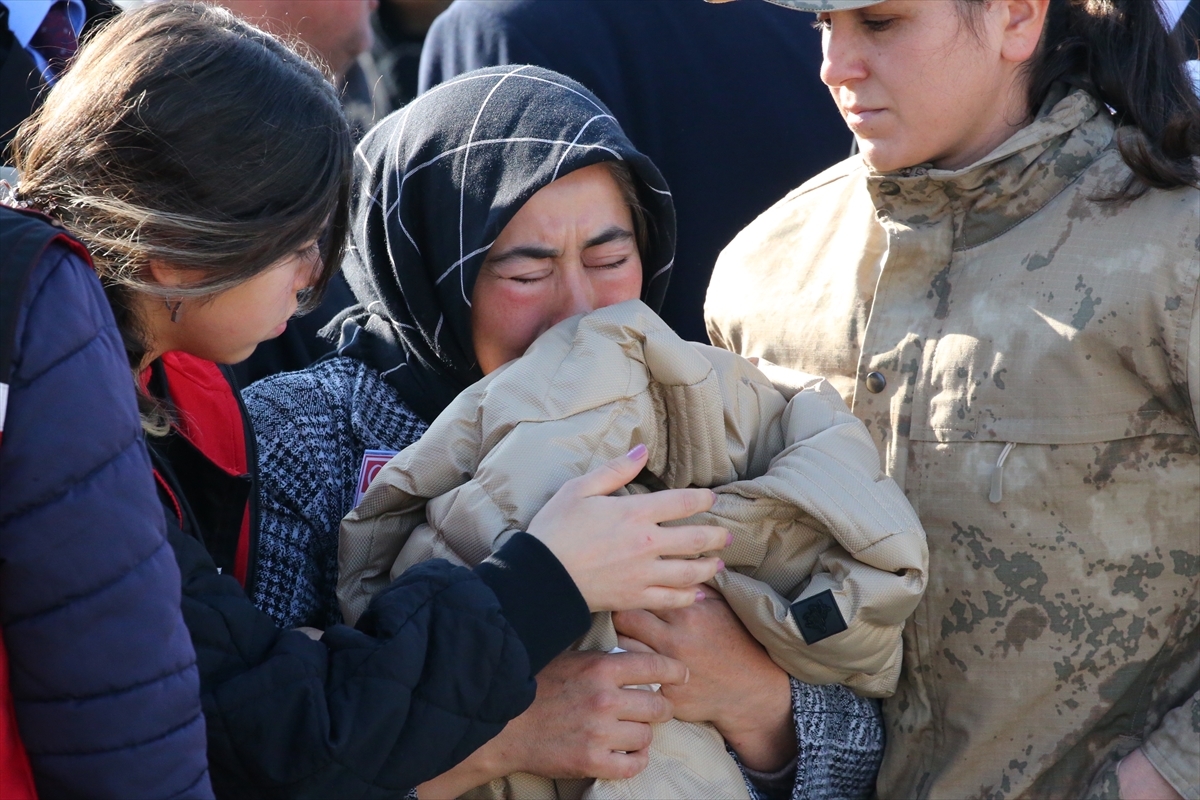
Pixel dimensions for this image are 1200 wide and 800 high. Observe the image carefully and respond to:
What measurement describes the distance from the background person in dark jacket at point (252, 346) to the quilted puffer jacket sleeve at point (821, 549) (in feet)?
0.72

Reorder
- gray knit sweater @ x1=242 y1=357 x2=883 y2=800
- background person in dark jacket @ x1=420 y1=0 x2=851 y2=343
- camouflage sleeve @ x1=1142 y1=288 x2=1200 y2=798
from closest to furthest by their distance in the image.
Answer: camouflage sleeve @ x1=1142 y1=288 x2=1200 y2=798 < gray knit sweater @ x1=242 y1=357 x2=883 y2=800 < background person in dark jacket @ x1=420 y1=0 x2=851 y2=343

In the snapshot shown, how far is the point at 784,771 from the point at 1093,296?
0.93m

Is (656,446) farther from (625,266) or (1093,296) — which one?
(1093,296)

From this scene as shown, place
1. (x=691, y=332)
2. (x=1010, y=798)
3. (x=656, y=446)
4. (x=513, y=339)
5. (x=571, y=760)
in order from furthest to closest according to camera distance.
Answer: (x=691, y=332) < (x=513, y=339) < (x=1010, y=798) < (x=656, y=446) < (x=571, y=760)

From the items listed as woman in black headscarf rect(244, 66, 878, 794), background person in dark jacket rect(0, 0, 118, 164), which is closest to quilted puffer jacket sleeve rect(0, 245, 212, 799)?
woman in black headscarf rect(244, 66, 878, 794)

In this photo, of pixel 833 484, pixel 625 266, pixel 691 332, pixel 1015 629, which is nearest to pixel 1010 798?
pixel 1015 629

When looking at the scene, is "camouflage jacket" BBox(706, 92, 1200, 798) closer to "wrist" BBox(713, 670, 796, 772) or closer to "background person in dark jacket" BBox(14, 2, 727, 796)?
"wrist" BBox(713, 670, 796, 772)

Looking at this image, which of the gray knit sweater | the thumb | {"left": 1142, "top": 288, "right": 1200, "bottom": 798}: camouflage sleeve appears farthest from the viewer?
the gray knit sweater

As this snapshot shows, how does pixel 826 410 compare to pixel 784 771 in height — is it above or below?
above

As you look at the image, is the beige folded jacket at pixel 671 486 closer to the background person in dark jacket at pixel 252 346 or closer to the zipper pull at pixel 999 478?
the background person in dark jacket at pixel 252 346

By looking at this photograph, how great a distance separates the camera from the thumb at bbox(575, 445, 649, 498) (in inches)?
68.4

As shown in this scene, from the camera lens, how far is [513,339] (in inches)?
87.2

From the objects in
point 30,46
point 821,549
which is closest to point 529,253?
point 821,549

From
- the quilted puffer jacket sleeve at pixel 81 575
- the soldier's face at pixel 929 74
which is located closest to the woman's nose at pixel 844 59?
the soldier's face at pixel 929 74
